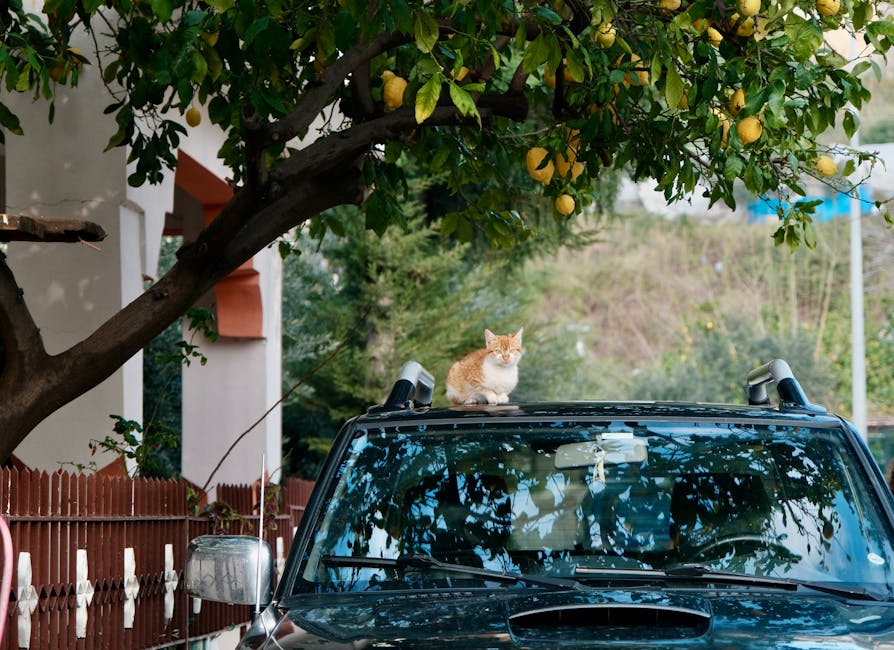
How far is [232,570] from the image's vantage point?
4.11m

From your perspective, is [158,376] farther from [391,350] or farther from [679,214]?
[679,214]

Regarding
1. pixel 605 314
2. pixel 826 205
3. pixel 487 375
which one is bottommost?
pixel 487 375

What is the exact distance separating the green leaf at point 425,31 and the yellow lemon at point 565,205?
8.11ft

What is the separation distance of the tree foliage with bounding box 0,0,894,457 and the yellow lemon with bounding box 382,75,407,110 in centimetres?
3

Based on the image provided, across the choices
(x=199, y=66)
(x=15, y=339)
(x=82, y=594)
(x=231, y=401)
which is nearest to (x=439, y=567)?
(x=199, y=66)

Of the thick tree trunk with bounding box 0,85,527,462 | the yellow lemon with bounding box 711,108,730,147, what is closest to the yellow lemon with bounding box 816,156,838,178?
the yellow lemon with bounding box 711,108,730,147

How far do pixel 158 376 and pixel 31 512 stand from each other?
496 inches

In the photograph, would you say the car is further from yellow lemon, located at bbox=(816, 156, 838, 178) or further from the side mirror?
yellow lemon, located at bbox=(816, 156, 838, 178)

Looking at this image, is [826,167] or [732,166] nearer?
[732,166]

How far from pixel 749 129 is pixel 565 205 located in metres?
1.74

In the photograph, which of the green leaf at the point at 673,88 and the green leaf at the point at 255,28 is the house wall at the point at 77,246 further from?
the green leaf at the point at 673,88

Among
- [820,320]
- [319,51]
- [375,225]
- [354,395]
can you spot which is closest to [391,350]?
[354,395]

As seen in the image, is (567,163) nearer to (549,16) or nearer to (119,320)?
(549,16)

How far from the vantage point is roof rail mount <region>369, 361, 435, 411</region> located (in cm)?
484
